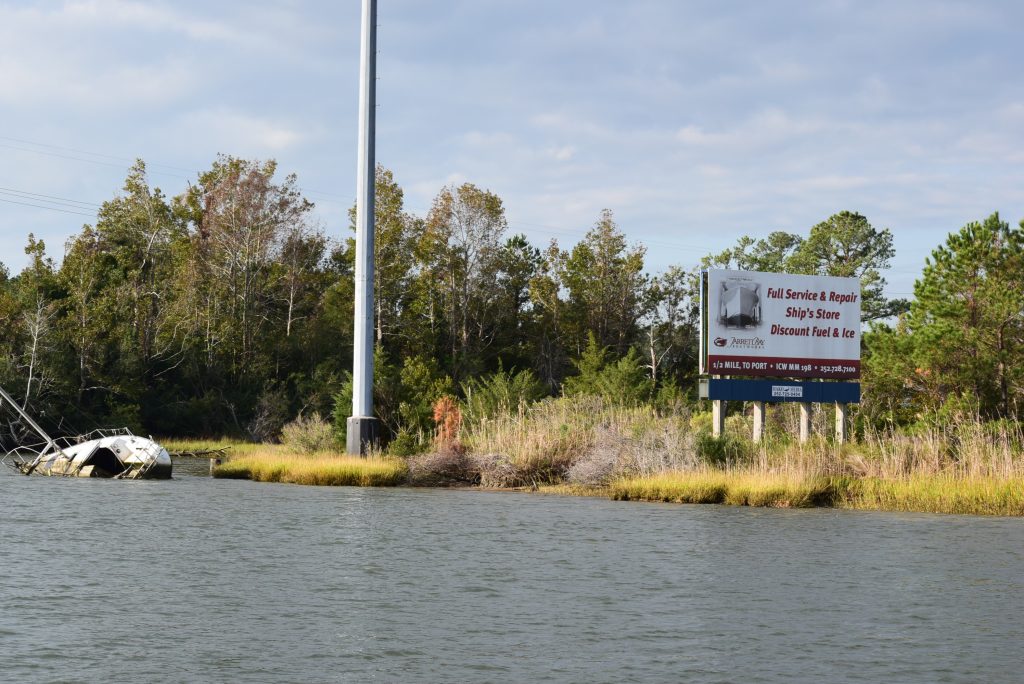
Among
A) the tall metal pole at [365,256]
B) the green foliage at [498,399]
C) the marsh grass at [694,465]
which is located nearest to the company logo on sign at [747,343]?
the marsh grass at [694,465]

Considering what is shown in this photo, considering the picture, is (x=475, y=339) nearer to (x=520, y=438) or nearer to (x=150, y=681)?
(x=520, y=438)

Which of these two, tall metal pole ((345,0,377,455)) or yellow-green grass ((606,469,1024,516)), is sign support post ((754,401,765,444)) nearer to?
yellow-green grass ((606,469,1024,516))

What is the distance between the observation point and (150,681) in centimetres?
1091

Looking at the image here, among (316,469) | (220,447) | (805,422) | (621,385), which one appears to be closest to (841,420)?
(805,422)

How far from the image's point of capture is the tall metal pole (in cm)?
Answer: 4119

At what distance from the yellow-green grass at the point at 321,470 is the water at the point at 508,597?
30.3 ft

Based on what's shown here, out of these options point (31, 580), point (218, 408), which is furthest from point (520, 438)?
point (218, 408)

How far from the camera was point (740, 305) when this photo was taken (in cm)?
3697

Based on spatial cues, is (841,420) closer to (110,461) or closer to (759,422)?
(759,422)

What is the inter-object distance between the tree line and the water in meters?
25.6

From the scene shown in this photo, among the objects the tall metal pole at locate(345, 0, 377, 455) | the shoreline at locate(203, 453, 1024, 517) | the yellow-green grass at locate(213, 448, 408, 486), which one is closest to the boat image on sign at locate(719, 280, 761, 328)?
the shoreline at locate(203, 453, 1024, 517)

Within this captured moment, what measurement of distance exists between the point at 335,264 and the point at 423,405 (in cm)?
3549

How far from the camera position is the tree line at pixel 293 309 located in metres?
63.0

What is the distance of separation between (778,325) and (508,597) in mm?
23554
